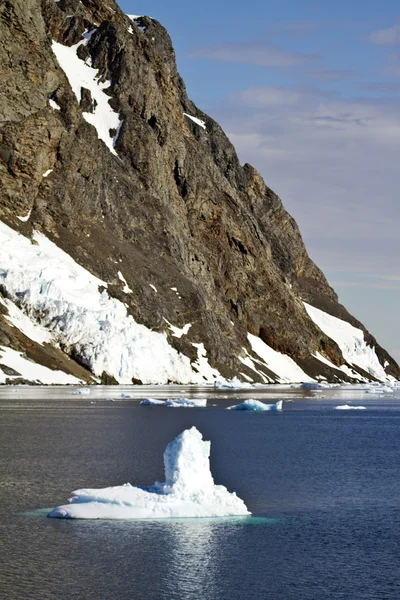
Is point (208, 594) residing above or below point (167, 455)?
below

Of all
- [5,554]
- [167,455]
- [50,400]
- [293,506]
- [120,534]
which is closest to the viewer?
[5,554]

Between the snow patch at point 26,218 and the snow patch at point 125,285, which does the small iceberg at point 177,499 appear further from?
the snow patch at point 125,285

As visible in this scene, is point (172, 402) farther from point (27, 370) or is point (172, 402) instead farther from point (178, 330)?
point (178, 330)

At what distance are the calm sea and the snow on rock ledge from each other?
90499 millimetres

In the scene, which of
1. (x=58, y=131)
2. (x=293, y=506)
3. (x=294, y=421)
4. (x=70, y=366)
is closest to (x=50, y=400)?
(x=294, y=421)

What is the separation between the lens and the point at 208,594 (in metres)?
23.9

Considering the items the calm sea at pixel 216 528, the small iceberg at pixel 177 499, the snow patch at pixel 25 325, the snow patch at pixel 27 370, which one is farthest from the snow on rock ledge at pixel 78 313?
the small iceberg at pixel 177 499

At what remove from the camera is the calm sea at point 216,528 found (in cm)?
2488

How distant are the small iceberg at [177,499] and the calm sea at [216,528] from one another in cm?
53

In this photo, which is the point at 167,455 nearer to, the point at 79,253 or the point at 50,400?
the point at 50,400

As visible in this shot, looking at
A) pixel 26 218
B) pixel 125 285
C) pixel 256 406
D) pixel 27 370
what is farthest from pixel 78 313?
pixel 256 406

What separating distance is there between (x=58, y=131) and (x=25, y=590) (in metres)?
174

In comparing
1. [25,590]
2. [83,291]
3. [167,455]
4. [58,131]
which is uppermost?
[58,131]

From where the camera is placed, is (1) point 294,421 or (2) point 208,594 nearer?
(2) point 208,594
